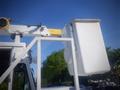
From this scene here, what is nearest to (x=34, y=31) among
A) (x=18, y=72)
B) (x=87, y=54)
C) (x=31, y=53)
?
(x=31, y=53)

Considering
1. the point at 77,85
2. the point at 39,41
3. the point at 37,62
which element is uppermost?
the point at 39,41

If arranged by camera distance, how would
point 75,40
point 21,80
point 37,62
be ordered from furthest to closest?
point 21,80 → point 75,40 → point 37,62

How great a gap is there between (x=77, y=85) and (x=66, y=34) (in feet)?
1.03

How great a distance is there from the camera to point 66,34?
1.22 metres

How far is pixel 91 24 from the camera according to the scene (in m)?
1.18

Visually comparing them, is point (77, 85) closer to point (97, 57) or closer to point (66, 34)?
point (97, 57)

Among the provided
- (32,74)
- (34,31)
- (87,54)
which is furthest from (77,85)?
(34,31)

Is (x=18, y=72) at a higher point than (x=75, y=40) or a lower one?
lower

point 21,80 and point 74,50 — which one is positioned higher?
point 74,50

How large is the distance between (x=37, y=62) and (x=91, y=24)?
1.24 ft

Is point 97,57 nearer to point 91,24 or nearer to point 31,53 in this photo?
point 91,24

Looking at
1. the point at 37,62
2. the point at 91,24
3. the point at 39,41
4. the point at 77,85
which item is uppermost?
the point at 91,24

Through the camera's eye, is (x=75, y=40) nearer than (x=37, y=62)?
No

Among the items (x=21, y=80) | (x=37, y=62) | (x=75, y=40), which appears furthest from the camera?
(x=21, y=80)
